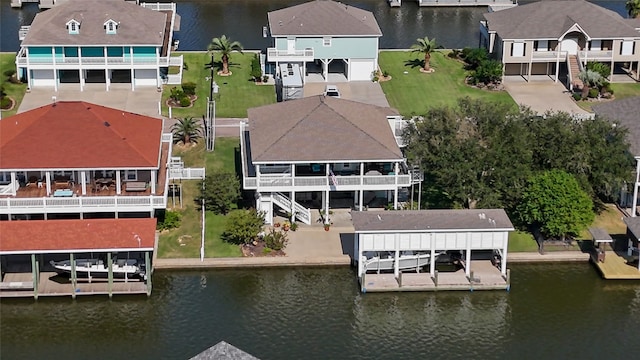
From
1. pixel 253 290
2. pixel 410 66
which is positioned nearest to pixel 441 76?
pixel 410 66

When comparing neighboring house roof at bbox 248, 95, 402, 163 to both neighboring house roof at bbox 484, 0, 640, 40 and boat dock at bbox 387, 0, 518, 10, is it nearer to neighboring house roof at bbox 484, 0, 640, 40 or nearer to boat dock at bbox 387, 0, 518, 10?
neighboring house roof at bbox 484, 0, 640, 40

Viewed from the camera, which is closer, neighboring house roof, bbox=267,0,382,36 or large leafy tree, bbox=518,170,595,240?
large leafy tree, bbox=518,170,595,240

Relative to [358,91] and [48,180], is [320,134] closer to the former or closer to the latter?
[48,180]

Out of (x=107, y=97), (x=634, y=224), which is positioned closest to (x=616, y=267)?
(x=634, y=224)

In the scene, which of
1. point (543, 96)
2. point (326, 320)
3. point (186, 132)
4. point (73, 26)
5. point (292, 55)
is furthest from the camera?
point (292, 55)

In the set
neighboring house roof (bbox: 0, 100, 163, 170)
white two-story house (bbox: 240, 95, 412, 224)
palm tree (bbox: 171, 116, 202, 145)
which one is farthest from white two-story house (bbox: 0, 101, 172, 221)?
palm tree (bbox: 171, 116, 202, 145)

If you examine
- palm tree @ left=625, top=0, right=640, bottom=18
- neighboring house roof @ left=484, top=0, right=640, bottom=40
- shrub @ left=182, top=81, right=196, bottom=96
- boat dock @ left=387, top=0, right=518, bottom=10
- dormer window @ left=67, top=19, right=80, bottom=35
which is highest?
boat dock @ left=387, top=0, right=518, bottom=10
